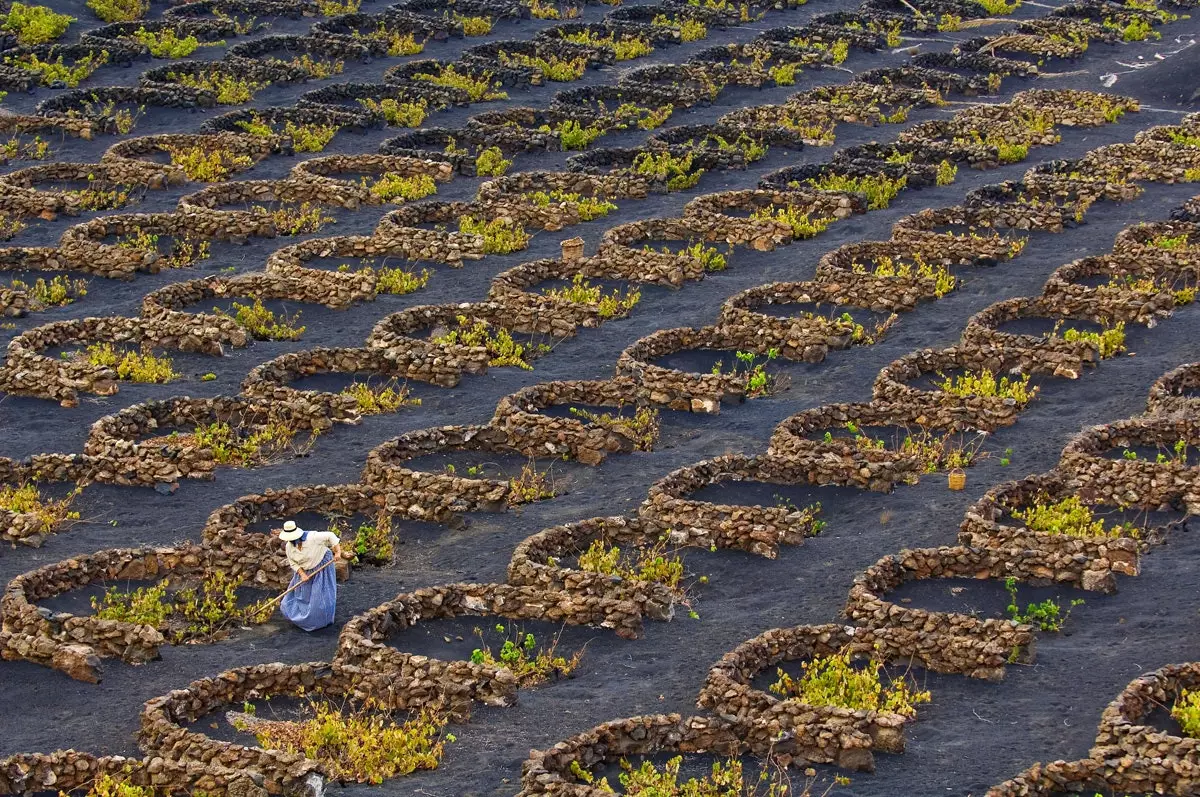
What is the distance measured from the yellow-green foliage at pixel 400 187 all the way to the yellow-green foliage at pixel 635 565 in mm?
23507

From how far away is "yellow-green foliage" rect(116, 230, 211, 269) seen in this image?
48062 mm

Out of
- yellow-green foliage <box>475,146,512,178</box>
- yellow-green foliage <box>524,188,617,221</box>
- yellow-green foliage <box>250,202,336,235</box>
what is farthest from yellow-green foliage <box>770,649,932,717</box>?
yellow-green foliage <box>475,146,512,178</box>

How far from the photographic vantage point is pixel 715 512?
32.5 m

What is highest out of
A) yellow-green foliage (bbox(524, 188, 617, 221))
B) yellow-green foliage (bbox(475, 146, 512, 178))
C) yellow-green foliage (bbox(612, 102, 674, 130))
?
yellow-green foliage (bbox(612, 102, 674, 130))

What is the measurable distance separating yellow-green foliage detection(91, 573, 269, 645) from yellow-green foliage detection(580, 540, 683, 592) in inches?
199

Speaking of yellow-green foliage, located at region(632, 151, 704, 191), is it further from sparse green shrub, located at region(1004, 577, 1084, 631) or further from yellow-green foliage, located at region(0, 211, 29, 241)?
sparse green shrub, located at region(1004, 577, 1084, 631)

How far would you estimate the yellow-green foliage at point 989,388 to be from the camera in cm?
3775

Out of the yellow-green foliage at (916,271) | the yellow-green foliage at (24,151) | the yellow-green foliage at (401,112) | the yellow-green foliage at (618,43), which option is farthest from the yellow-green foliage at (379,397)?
the yellow-green foliage at (618,43)

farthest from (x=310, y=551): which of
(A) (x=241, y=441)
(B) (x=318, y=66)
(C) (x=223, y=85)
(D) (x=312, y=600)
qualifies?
(B) (x=318, y=66)

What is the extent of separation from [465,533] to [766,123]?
30214 mm

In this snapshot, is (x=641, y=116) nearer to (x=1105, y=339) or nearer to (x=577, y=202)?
(x=577, y=202)

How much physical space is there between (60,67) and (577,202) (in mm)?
23330

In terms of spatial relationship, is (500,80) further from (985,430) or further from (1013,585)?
(1013,585)

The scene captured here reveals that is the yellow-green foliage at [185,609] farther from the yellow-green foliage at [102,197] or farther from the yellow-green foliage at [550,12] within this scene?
the yellow-green foliage at [550,12]
